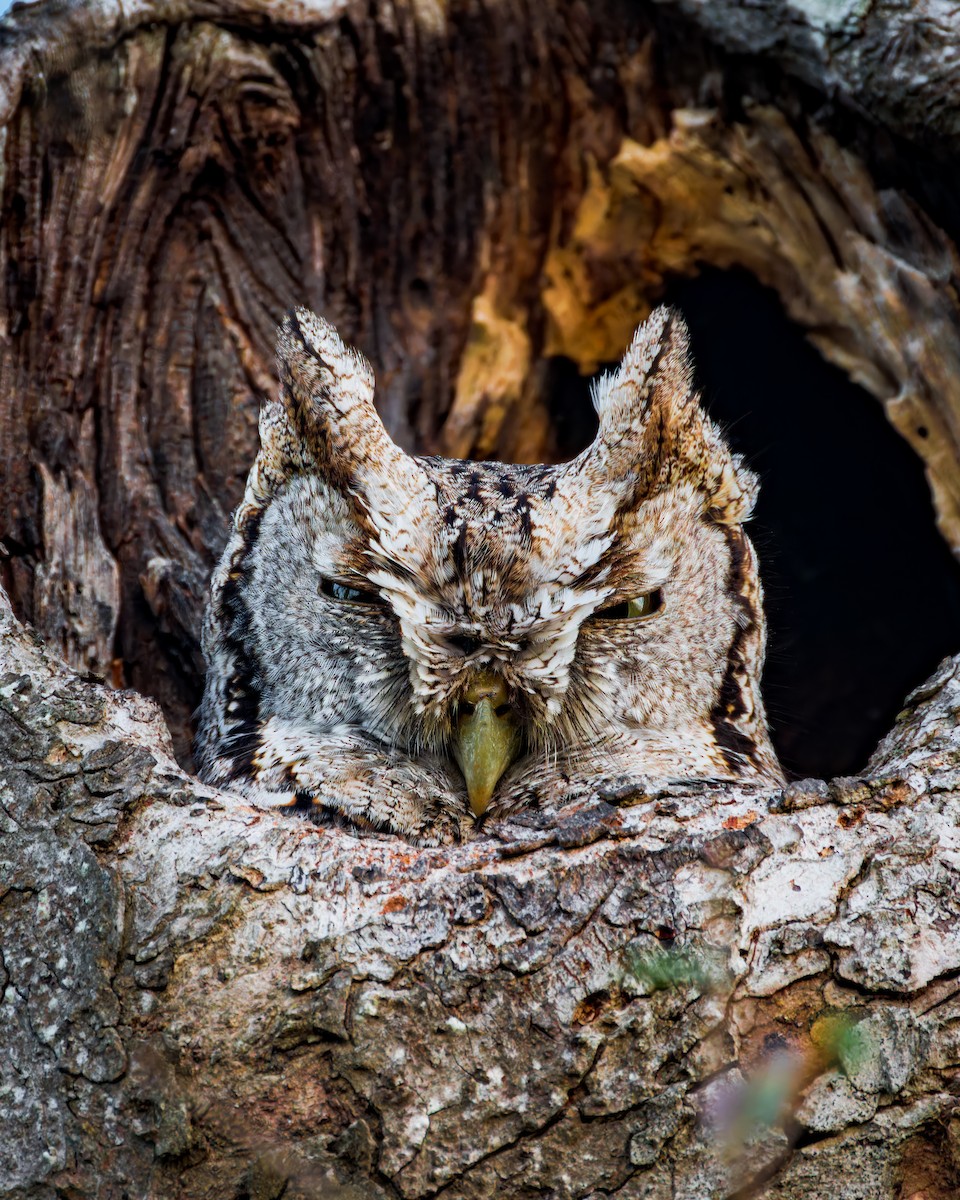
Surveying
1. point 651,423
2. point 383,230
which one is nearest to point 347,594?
point 651,423

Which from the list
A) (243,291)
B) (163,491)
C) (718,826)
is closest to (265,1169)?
(718,826)

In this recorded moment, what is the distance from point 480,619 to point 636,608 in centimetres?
36

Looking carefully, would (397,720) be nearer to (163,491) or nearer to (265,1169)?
(265,1169)

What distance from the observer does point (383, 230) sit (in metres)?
3.41

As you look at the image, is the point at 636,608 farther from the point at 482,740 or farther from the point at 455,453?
the point at 455,453

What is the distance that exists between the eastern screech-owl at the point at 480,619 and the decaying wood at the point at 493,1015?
35 cm

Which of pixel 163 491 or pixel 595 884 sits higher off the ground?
pixel 163 491

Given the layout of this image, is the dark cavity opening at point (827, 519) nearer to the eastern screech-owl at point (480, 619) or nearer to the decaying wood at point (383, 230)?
the decaying wood at point (383, 230)

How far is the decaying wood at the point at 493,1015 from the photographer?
62.6 inches

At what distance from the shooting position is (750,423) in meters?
3.92

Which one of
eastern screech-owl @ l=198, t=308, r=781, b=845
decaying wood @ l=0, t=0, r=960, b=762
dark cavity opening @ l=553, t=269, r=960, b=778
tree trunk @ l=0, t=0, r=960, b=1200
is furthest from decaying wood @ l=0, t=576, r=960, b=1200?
dark cavity opening @ l=553, t=269, r=960, b=778

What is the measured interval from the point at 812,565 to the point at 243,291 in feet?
6.77

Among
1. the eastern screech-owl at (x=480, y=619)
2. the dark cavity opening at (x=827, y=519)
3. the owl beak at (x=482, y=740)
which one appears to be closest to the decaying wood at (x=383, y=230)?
the dark cavity opening at (x=827, y=519)

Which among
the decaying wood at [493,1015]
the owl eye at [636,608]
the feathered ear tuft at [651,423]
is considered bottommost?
the decaying wood at [493,1015]
